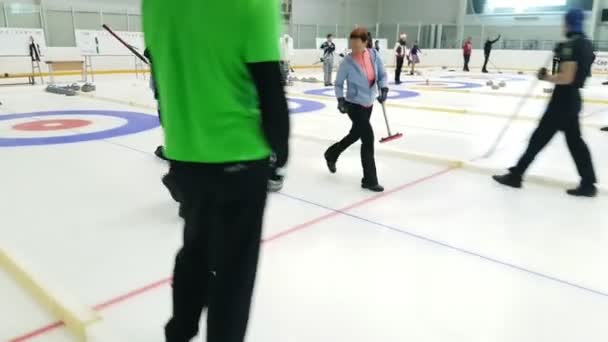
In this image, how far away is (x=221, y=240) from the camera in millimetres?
1588

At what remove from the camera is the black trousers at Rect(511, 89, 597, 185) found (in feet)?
13.8

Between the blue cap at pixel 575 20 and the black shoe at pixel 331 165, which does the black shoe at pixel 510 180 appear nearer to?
the blue cap at pixel 575 20

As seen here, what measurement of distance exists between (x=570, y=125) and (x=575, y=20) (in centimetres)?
88

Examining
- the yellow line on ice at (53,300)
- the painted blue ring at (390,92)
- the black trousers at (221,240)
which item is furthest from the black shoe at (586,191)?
the painted blue ring at (390,92)

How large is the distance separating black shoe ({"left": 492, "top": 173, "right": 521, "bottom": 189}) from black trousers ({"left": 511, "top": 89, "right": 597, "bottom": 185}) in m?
0.42

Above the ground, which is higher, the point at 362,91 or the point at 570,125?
the point at 362,91

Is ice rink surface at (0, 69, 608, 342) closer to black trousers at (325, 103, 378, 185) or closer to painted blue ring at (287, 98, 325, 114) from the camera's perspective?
black trousers at (325, 103, 378, 185)

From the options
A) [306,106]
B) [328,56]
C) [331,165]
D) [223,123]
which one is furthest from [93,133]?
[328,56]

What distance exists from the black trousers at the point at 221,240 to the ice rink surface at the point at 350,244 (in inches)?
23.0

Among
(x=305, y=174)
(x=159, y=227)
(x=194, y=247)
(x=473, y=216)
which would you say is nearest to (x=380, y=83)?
(x=305, y=174)

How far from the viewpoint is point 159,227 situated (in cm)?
354

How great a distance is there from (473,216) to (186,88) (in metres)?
2.96

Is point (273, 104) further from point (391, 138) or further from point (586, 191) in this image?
point (391, 138)

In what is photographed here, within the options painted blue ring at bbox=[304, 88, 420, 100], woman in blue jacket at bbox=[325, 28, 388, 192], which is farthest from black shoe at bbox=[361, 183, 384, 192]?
painted blue ring at bbox=[304, 88, 420, 100]
